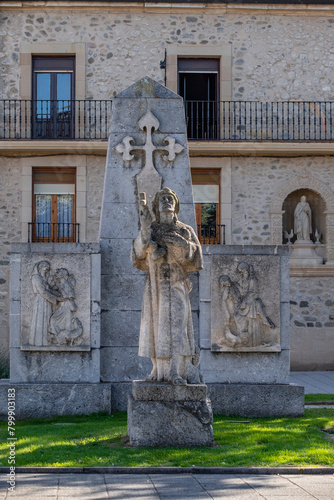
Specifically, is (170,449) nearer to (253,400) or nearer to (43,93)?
(253,400)

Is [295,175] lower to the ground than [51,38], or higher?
lower

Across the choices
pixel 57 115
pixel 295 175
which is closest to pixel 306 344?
pixel 295 175

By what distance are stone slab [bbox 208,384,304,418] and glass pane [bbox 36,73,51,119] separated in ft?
40.9

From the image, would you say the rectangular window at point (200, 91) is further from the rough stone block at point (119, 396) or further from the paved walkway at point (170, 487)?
the paved walkway at point (170, 487)

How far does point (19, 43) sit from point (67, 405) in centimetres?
1301

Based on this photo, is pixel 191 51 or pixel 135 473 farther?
pixel 191 51

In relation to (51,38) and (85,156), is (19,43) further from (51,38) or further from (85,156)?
(85,156)

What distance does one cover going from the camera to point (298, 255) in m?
19.4

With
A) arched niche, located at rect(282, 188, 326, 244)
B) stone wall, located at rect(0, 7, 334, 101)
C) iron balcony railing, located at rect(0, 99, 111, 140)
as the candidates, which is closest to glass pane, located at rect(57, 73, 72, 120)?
iron balcony railing, located at rect(0, 99, 111, 140)

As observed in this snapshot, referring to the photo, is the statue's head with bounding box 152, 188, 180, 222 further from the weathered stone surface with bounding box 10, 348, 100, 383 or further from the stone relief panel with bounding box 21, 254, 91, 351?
the weathered stone surface with bounding box 10, 348, 100, 383

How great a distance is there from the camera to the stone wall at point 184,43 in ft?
63.7

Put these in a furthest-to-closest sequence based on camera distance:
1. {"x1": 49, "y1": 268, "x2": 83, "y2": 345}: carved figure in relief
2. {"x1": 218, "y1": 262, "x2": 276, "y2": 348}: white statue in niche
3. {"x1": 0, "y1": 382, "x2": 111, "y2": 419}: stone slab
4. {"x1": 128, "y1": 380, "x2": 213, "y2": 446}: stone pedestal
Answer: {"x1": 218, "y1": 262, "x2": 276, "y2": 348}: white statue in niche
{"x1": 49, "y1": 268, "x2": 83, "y2": 345}: carved figure in relief
{"x1": 0, "y1": 382, "x2": 111, "y2": 419}: stone slab
{"x1": 128, "y1": 380, "x2": 213, "y2": 446}: stone pedestal

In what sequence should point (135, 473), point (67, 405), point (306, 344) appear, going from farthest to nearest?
point (306, 344), point (67, 405), point (135, 473)

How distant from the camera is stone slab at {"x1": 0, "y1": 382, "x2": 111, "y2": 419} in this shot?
8.87 meters
